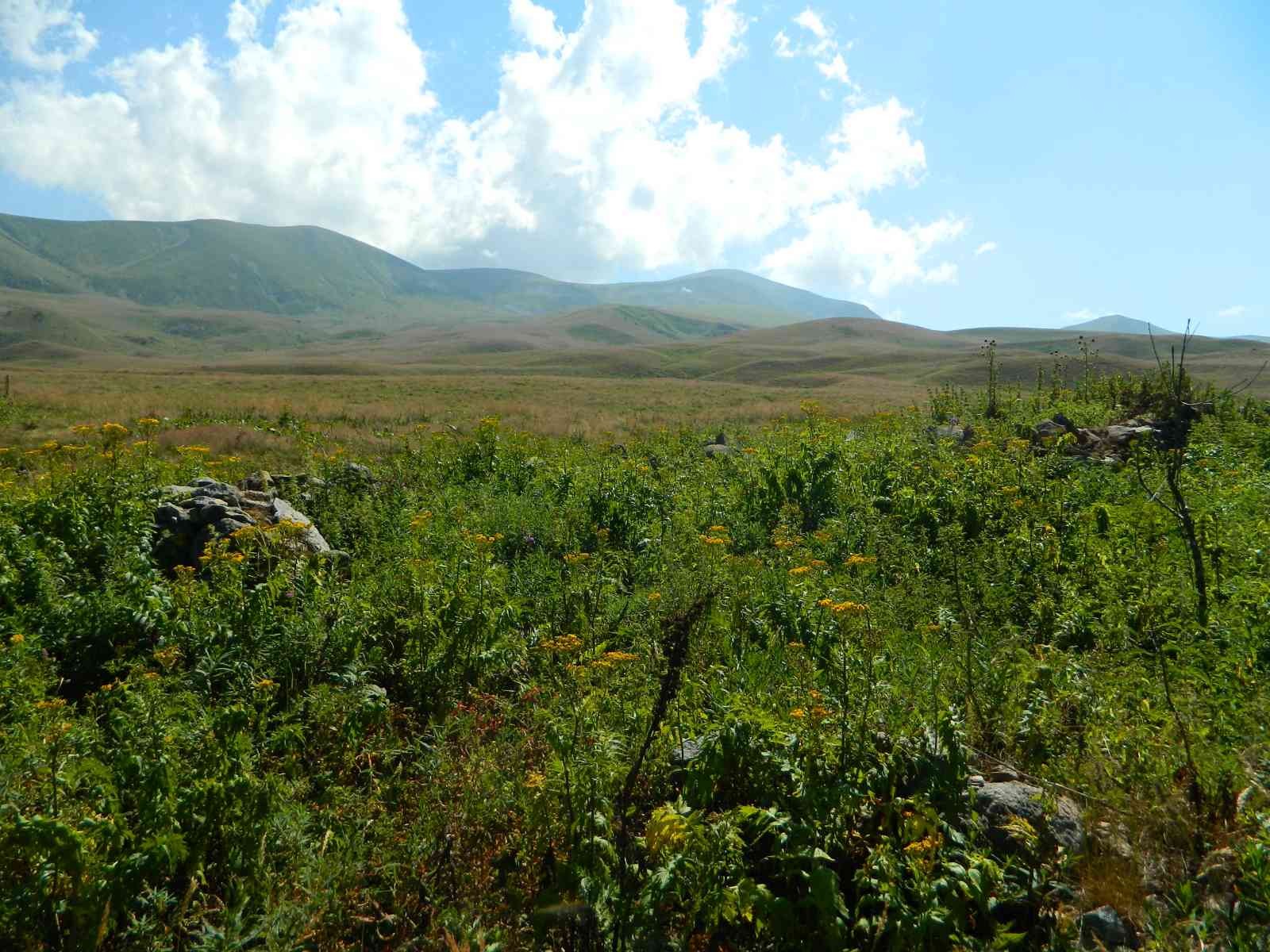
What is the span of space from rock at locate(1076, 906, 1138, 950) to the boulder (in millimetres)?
6463

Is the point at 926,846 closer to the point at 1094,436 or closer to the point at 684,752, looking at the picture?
the point at 684,752

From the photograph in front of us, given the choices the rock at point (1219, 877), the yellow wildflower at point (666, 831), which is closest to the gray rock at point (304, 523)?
the yellow wildflower at point (666, 831)

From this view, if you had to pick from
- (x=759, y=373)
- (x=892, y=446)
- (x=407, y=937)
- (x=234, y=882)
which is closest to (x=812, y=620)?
(x=407, y=937)

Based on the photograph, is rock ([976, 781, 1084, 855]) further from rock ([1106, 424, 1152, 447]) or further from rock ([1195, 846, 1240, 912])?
rock ([1106, 424, 1152, 447])

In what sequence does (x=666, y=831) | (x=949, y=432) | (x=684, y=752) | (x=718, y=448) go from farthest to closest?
(x=718, y=448) < (x=949, y=432) < (x=684, y=752) < (x=666, y=831)

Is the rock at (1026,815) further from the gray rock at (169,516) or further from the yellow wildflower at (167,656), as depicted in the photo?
the gray rock at (169,516)

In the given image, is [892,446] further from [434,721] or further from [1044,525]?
[434,721]

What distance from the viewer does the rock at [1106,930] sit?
9.34 feet

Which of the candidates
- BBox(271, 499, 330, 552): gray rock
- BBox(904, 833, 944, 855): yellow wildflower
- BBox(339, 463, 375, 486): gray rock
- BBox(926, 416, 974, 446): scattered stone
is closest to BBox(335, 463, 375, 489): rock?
BBox(339, 463, 375, 486): gray rock

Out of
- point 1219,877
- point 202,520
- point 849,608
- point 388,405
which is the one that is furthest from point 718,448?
point 388,405

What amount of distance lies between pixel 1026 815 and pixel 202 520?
24.4 feet

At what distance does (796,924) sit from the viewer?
10.0ft

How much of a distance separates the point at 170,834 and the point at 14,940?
26.9 inches

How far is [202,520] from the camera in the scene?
7195 millimetres
